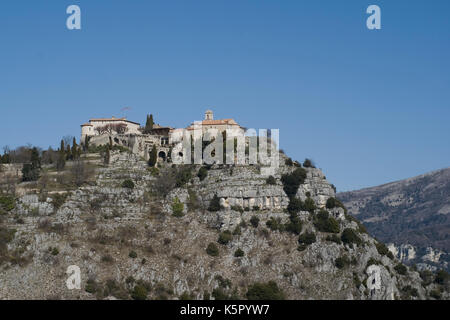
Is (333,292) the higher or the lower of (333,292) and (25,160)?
the lower

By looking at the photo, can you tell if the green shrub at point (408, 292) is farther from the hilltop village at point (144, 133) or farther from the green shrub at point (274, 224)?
the hilltop village at point (144, 133)

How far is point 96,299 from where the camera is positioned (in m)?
96.6

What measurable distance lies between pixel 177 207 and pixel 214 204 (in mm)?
5270

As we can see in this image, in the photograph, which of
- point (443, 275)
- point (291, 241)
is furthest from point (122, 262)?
point (443, 275)

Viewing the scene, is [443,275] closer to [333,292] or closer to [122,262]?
[333,292]

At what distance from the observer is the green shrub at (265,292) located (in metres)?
99.6

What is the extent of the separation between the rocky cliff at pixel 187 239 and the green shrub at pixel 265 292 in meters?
0.45

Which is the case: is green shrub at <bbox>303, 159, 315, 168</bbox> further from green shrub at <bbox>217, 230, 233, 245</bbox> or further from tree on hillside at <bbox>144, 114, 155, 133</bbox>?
tree on hillside at <bbox>144, 114, 155, 133</bbox>

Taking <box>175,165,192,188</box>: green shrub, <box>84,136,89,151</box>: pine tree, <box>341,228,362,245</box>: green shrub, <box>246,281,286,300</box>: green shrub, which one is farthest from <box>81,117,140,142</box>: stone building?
<box>246,281,286,300</box>: green shrub

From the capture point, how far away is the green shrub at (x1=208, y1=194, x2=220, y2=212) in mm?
113188

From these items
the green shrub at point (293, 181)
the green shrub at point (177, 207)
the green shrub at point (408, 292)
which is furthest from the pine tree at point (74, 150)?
the green shrub at point (408, 292)
